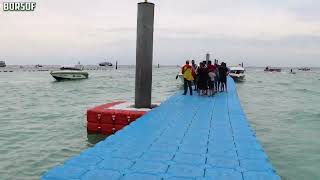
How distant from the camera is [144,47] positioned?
14.5 metres

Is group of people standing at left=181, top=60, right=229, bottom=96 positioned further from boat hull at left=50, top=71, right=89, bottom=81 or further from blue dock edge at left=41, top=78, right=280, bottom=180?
boat hull at left=50, top=71, right=89, bottom=81

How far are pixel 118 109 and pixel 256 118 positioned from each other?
9451 mm

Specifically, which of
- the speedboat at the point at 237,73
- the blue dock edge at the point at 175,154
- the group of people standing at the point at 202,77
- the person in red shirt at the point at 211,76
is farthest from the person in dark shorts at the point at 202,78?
the speedboat at the point at 237,73

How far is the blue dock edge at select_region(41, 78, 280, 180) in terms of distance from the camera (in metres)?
6.54

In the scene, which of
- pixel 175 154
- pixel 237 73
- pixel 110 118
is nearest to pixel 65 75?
pixel 237 73

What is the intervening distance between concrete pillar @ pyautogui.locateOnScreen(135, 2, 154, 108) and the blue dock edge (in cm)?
251

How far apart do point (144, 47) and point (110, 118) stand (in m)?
2.91

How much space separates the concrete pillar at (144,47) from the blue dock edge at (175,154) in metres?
2.51

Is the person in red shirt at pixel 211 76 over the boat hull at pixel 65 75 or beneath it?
over

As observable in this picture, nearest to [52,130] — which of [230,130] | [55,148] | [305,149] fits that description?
[55,148]

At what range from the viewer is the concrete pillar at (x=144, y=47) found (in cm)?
1438

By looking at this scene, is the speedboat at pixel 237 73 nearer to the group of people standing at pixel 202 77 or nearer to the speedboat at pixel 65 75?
the speedboat at pixel 65 75

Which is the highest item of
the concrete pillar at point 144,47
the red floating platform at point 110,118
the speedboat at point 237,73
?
the concrete pillar at point 144,47

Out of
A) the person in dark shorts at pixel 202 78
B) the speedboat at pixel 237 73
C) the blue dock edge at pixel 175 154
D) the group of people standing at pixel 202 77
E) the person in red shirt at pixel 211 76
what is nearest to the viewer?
the blue dock edge at pixel 175 154
